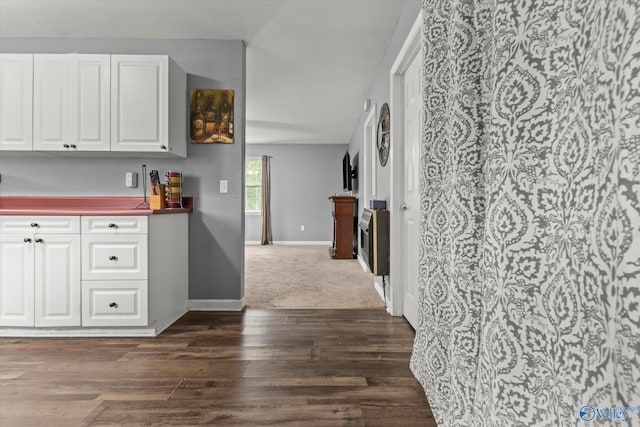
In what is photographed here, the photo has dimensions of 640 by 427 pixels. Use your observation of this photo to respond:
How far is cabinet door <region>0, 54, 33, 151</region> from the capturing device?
8.52 feet

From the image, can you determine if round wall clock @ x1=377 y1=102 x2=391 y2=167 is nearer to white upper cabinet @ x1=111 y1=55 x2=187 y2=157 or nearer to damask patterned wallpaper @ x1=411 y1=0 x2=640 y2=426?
white upper cabinet @ x1=111 y1=55 x2=187 y2=157

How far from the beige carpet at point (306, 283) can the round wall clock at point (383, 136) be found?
4.33 ft

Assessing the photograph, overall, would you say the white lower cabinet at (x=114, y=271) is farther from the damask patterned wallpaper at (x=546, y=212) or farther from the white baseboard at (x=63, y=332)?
the damask patterned wallpaper at (x=546, y=212)

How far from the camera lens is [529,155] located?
0.75 meters

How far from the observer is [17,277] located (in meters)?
2.31

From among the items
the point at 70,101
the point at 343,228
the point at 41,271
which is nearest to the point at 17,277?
the point at 41,271

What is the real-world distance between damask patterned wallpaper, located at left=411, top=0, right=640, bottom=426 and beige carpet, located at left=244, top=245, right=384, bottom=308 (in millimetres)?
2145

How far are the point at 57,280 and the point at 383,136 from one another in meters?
2.78

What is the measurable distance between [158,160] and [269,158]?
17.4 ft

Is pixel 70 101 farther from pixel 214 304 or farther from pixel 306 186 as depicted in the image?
pixel 306 186

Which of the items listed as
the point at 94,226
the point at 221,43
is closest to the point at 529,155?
the point at 94,226

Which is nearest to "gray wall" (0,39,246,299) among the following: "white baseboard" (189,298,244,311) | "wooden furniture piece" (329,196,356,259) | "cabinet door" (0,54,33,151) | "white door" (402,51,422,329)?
"white baseboard" (189,298,244,311)

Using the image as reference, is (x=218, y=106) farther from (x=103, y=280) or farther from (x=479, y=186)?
(x=479, y=186)

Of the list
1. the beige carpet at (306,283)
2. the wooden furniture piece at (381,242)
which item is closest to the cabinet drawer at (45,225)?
the beige carpet at (306,283)
